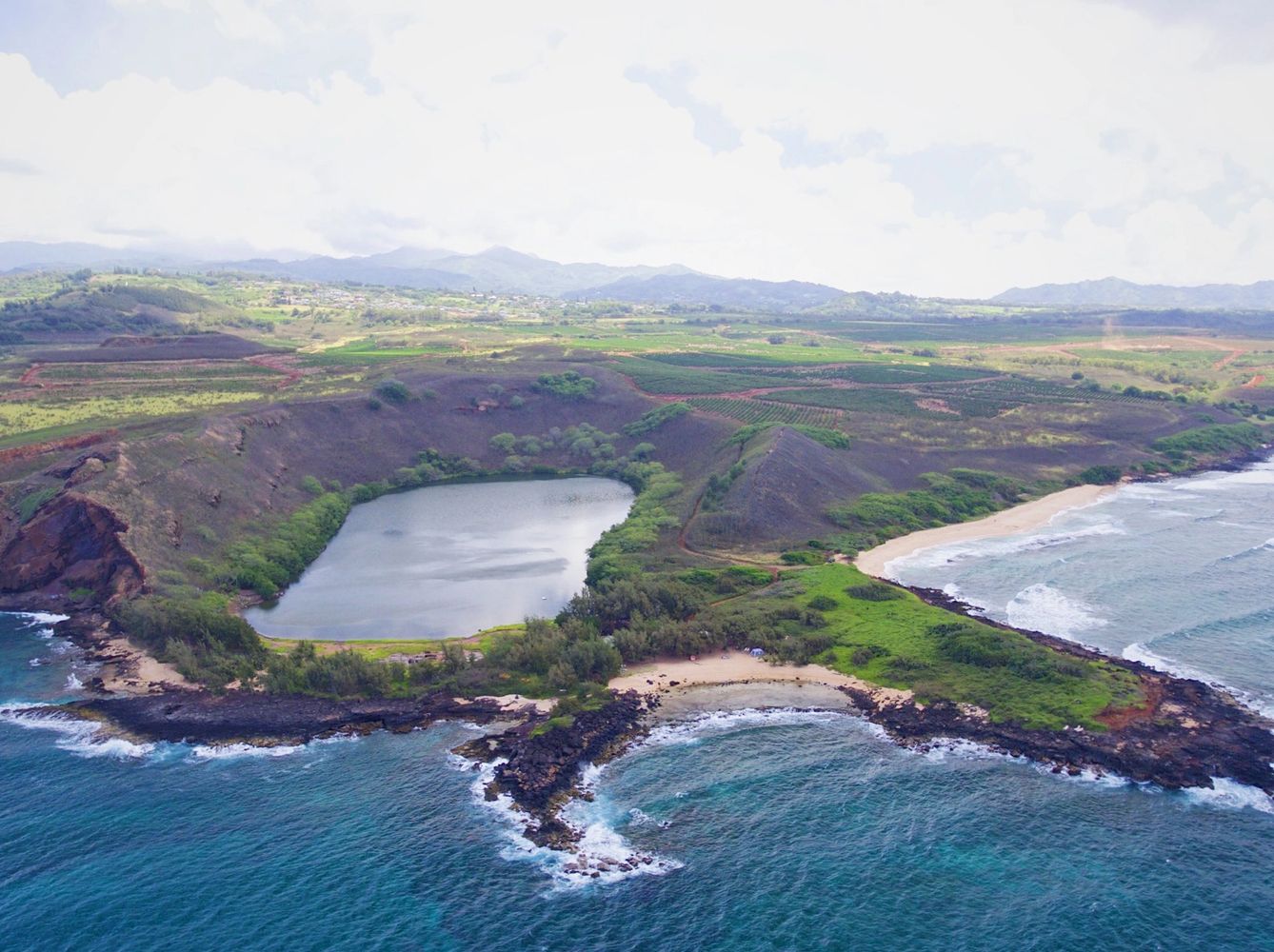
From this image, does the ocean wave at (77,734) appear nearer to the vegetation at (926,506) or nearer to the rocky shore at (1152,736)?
the rocky shore at (1152,736)

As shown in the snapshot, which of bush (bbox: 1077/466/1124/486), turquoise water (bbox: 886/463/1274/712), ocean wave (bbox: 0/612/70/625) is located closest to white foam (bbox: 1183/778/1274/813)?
turquoise water (bbox: 886/463/1274/712)

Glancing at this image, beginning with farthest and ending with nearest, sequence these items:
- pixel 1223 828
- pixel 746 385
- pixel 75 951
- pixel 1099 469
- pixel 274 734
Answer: pixel 746 385 → pixel 1099 469 → pixel 274 734 → pixel 1223 828 → pixel 75 951

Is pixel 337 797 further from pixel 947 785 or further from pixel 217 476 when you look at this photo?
pixel 217 476

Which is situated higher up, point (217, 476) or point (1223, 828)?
point (217, 476)

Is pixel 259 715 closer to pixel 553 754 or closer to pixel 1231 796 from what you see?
pixel 553 754

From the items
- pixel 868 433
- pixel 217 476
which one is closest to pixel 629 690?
pixel 217 476

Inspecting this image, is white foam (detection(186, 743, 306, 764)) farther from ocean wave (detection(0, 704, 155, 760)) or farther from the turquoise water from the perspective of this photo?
the turquoise water

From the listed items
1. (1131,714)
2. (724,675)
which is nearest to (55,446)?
(724,675)

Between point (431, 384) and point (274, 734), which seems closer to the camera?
point (274, 734)

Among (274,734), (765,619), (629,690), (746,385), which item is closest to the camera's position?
(274,734)
